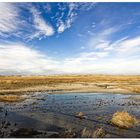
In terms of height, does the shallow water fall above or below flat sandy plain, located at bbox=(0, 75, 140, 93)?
below

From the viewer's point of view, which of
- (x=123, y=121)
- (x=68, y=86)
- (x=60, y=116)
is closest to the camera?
(x=123, y=121)

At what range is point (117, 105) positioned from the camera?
20125mm

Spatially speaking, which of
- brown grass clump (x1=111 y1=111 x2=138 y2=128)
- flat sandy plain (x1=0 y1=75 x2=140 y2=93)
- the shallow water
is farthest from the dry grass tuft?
flat sandy plain (x1=0 y1=75 x2=140 y2=93)

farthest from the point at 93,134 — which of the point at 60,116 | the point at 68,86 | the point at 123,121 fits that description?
the point at 68,86

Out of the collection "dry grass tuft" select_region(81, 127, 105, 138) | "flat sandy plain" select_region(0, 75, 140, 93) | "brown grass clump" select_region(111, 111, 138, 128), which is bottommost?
"dry grass tuft" select_region(81, 127, 105, 138)

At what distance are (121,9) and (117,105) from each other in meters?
7.70

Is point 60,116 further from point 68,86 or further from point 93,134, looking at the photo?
point 68,86

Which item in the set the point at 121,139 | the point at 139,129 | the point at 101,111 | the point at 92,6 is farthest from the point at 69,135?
the point at 92,6

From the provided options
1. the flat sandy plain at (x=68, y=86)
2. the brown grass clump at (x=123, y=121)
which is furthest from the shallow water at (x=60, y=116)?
the flat sandy plain at (x=68, y=86)

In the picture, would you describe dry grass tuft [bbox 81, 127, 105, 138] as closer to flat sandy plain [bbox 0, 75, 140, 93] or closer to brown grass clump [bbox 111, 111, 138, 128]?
brown grass clump [bbox 111, 111, 138, 128]

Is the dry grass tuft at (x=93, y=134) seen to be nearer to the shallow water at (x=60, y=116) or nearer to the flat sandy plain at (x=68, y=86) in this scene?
the shallow water at (x=60, y=116)

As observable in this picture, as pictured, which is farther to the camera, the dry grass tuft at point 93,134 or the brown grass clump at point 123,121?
the brown grass clump at point 123,121

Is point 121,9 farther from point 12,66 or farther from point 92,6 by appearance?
point 12,66

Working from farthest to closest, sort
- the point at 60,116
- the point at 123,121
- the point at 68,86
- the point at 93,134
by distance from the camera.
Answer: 1. the point at 68,86
2. the point at 60,116
3. the point at 123,121
4. the point at 93,134
